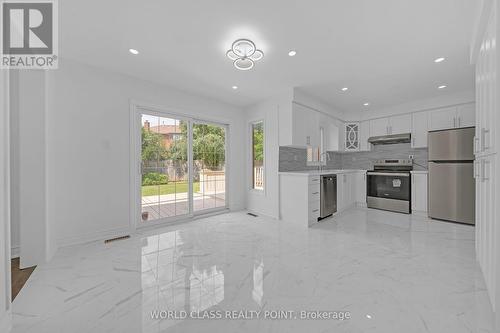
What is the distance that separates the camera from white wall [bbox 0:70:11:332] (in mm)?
1321

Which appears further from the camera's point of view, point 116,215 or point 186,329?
point 116,215

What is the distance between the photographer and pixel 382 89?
147 inches

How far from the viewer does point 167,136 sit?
367 cm

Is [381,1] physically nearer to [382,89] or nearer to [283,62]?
[283,62]

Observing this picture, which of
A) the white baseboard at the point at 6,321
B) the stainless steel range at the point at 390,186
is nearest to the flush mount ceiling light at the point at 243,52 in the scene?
the white baseboard at the point at 6,321

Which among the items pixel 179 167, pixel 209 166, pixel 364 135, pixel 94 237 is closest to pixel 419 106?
pixel 364 135

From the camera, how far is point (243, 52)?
232 centimetres

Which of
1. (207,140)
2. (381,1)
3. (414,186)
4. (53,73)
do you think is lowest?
(414,186)

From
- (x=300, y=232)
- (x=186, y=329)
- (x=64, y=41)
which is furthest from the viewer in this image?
(x=300, y=232)

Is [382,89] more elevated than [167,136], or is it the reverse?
[382,89]

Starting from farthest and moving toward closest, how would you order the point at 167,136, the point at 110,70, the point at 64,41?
the point at 167,136, the point at 110,70, the point at 64,41

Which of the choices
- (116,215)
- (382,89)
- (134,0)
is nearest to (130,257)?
(116,215)

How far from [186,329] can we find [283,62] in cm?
293

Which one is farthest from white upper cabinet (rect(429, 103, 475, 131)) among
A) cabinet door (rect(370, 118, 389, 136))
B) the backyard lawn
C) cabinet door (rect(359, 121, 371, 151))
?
the backyard lawn
